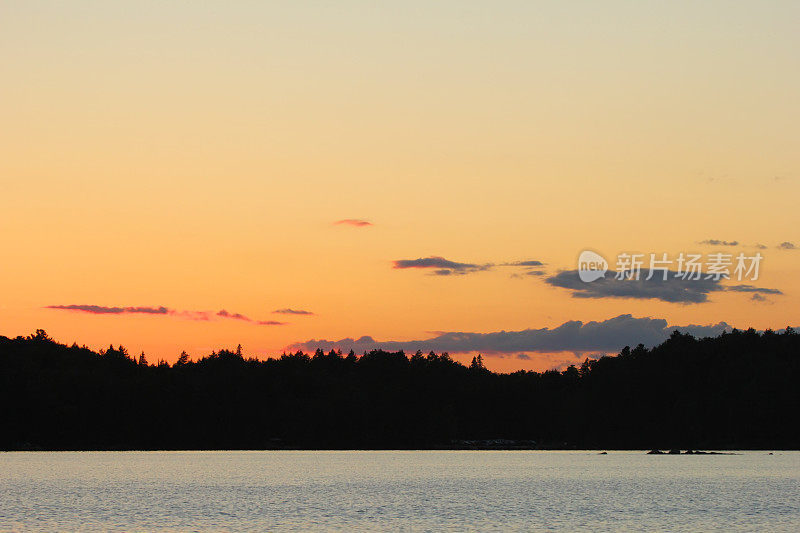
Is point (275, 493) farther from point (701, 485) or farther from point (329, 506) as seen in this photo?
point (701, 485)

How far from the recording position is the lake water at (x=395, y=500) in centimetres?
8594

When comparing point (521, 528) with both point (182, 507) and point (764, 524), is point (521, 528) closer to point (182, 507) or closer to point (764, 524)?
point (764, 524)

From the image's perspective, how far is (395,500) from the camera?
371ft

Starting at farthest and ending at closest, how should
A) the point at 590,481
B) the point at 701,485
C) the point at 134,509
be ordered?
the point at 590,481 → the point at 701,485 → the point at 134,509

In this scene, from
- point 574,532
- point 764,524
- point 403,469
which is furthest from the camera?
point 403,469

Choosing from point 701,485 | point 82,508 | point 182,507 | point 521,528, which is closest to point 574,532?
point 521,528

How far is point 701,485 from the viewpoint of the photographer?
462 ft

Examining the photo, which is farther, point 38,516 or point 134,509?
point 134,509

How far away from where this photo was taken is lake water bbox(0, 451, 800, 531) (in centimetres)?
8594

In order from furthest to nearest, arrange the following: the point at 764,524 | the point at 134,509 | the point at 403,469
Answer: the point at 403,469 < the point at 134,509 < the point at 764,524

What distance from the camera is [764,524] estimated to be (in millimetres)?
85500

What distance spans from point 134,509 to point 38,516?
11.1m


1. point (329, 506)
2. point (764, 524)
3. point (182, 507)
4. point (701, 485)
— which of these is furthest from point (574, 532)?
point (701, 485)

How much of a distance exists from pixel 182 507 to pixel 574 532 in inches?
1611
